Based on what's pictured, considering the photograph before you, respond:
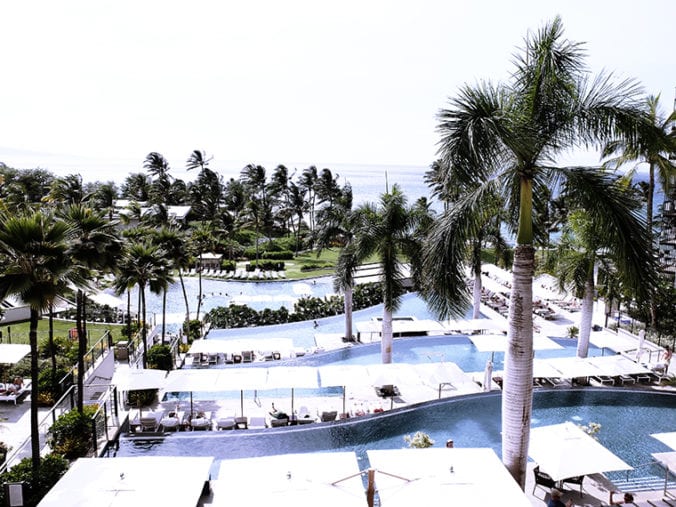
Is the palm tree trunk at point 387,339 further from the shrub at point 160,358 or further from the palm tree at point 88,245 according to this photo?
the palm tree at point 88,245

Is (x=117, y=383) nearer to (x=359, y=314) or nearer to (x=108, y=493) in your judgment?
(x=108, y=493)

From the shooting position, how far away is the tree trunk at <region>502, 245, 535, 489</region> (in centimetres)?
899

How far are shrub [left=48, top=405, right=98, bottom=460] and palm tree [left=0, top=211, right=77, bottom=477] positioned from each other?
130 inches

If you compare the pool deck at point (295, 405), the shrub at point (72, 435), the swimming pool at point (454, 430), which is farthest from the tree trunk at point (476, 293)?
the shrub at point (72, 435)

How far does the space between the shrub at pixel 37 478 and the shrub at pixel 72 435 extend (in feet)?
5.16

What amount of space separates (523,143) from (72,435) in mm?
11592

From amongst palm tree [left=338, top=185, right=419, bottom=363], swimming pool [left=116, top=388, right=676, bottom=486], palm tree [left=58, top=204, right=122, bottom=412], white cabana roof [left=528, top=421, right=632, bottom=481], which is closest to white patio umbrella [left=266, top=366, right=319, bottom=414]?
swimming pool [left=116, top=388, right=676, bottom=486]

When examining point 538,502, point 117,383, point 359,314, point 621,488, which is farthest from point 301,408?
point 359,314

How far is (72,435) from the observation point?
40.1ft

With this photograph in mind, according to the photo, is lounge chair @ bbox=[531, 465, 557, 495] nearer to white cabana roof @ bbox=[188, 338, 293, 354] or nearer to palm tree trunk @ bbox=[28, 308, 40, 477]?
palm tree trunk @ bbox=[28, 308, 40, 477]

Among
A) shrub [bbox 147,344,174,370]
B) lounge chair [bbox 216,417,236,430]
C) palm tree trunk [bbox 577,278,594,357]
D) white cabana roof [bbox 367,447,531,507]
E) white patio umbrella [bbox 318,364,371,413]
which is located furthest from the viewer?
palm tree trunk [bbox 577,278,594,357]

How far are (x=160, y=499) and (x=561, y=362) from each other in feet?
47.0

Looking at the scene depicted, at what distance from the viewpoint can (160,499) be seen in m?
8.27

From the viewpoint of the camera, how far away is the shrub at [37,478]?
9.70 m
